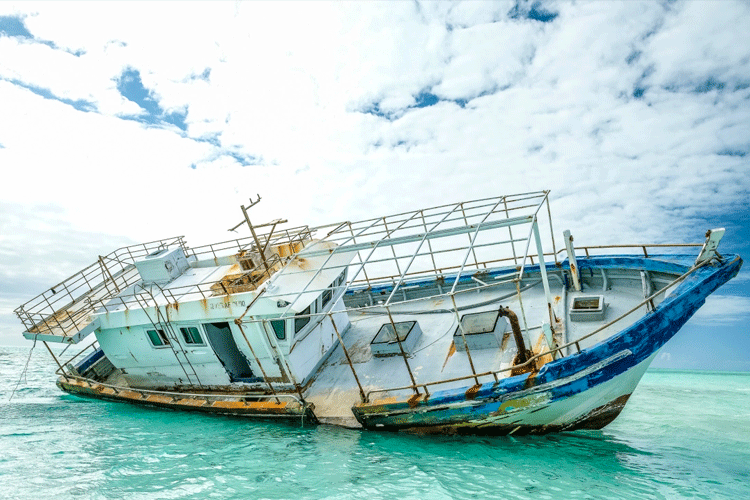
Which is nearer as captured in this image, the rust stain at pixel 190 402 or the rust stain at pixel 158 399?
the rust stain at pixel 190 402

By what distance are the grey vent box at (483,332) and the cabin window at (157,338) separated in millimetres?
9044

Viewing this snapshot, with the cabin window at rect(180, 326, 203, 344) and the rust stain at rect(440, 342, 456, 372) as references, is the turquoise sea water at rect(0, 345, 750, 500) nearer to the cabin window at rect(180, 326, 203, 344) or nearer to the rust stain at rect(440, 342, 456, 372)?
the rust stain at rect(440, 342, 456, 372)

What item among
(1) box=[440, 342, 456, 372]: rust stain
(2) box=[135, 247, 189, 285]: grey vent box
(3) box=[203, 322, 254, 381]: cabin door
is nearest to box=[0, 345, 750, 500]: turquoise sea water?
(3) box=[203, 322, 254, 381]: cabin door

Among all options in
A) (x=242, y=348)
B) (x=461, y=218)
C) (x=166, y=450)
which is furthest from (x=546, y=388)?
(x=166, y=450)

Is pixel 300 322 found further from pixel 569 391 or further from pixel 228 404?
pixel 569 391

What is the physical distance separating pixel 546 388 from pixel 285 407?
21.8 ft

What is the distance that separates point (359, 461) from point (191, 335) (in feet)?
22.0

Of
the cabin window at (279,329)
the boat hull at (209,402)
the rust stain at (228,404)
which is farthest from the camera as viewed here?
the rust stain at (228,404)

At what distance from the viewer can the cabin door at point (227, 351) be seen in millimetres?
12087

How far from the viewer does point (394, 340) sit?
38.5 feet

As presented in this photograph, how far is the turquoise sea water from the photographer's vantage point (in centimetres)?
733

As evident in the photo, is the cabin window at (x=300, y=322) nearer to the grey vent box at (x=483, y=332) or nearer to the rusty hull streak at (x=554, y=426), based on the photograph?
the grey vent box at (x=483, y=332)

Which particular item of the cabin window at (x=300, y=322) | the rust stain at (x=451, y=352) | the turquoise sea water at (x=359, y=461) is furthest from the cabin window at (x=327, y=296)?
the rust stain at (x=451, y=352)

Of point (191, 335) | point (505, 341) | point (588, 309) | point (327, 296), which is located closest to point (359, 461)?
point (505, 341)
